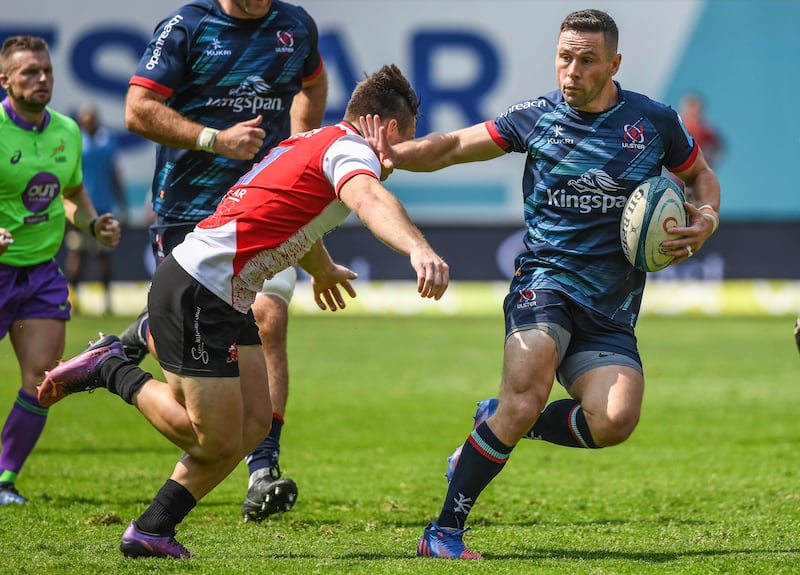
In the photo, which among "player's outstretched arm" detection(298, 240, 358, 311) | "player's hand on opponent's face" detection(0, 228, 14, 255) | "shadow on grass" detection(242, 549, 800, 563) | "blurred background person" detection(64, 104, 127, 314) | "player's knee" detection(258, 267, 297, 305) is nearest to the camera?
"shadow on grass" detection(242, 549, 800, 563)

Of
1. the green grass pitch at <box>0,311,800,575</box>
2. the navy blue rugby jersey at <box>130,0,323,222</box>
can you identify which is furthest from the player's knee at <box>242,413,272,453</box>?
the navy blue rugby jersey at <box>130,0,323,222</box>

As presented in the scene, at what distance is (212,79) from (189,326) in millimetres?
1958

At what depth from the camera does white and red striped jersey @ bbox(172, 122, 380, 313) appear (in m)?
5.23

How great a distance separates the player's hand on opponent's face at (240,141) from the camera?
6.11 m

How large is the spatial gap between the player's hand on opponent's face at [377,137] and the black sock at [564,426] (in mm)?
1467

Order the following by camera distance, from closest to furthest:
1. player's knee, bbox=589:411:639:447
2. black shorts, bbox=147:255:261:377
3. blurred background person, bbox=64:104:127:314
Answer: black shorts, bbox=147:255:261:377 < player's knee, bbox=589:411:639:447 < blurred background person, bbox=64:104:127:314

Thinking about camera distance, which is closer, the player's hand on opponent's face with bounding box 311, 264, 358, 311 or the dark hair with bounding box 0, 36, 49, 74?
the player's hand on opponent's face with bounding box 311, 264, 358, 311

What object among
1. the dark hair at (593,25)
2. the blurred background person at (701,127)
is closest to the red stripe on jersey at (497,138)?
the dark hair at (593,25)

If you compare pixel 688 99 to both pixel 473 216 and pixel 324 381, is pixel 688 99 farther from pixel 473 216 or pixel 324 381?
pixel 324 381

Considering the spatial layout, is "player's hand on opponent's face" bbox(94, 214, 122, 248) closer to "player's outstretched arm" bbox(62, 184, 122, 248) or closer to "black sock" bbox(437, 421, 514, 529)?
"player's outstretched arm" bbox(62, 184, 122, 248)

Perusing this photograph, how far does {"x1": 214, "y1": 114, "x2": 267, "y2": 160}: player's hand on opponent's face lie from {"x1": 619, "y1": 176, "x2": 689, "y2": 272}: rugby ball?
72.4 inches

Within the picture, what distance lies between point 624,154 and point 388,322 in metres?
13.6

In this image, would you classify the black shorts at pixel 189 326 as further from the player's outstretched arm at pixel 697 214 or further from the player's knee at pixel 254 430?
the player's outstretched arm at pixel 697 214

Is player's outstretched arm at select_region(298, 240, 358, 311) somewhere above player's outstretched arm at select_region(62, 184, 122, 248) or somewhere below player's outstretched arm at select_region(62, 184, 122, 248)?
above
